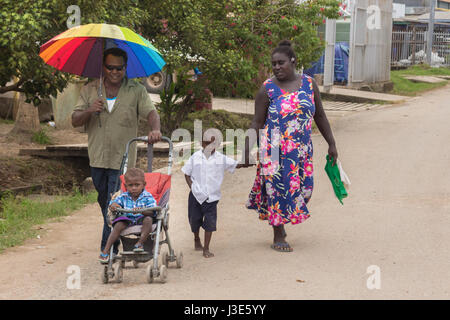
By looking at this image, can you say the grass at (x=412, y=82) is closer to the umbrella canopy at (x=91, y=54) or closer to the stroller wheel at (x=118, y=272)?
the umbrella canopy at (x=91, y=54)

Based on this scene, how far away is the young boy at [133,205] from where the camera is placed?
5.29m

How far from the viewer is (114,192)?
19.1ft

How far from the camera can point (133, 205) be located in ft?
17.6

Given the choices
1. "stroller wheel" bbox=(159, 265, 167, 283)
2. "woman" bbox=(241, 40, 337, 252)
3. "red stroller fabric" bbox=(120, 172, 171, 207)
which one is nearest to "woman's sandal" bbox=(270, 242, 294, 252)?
"woman" bbox=(241, 40, 337, 252)

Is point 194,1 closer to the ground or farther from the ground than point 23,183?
farther from the ground

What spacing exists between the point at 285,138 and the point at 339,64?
626 inches

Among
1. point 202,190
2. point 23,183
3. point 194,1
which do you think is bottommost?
point 23,183

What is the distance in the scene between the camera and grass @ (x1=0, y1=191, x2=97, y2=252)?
6.96 metres

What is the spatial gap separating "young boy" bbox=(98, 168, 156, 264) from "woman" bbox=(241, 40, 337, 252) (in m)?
1.13

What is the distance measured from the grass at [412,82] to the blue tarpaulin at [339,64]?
1892 mm

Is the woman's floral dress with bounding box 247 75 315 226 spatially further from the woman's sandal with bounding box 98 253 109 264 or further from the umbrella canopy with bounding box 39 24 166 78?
the woman's sandal with bounding box 98 253 109 264

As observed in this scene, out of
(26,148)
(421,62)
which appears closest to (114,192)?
(26,148)

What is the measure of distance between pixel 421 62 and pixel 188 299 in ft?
89.3
